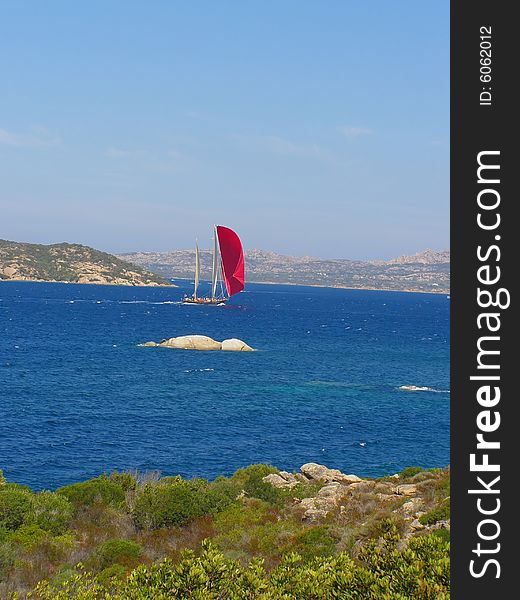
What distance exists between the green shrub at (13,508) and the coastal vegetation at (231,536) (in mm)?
31

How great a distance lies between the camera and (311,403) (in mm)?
51188

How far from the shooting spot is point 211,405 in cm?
5000

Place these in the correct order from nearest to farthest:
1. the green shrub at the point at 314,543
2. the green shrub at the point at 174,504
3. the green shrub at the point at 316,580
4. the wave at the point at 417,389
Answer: the green shrub at the point at 316,580, the green shrub at the point at 314,543, the green shrub at the point at 174,504, the wave at the point at 417,389

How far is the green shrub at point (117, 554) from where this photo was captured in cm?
1588

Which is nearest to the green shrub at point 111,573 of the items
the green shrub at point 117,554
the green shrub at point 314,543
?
the green shrub at point 117,554

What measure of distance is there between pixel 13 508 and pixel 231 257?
109494 millimetres

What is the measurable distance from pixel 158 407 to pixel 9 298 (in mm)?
125922

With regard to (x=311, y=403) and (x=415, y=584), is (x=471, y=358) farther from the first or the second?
(x=311, y=403)

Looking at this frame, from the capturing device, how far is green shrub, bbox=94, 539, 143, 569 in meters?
15.9

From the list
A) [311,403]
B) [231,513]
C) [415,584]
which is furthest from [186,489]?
[311,403]

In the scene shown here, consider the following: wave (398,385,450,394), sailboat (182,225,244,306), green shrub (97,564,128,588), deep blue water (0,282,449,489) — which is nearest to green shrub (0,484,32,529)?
green shrub (97,564,128,588)

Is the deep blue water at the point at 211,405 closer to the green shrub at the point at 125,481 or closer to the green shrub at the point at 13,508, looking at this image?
the green shrub at the point at 125,481

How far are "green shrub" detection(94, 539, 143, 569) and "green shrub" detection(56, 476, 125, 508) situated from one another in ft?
19.1

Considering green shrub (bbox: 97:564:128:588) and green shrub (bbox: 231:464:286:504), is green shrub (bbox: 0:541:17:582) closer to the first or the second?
green shrub (bbox: 97:564:128:588)
